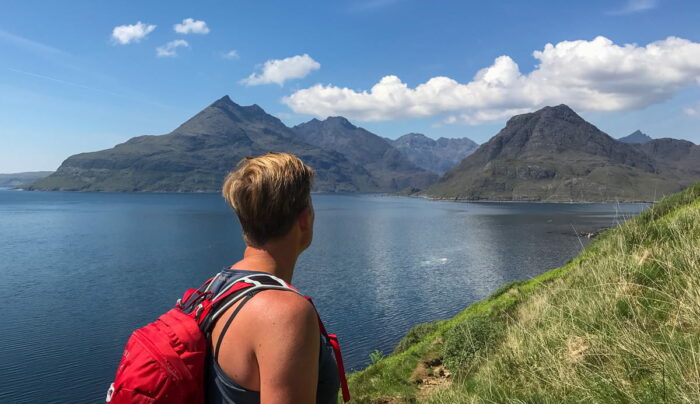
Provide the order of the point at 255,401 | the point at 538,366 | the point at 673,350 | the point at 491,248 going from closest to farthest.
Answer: the point at 255,401 < the point at 673,350 < the point at 538,366 < the point at 491,248

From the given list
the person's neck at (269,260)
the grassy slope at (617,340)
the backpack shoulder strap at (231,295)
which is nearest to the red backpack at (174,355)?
the backpack shoulder strap at (231,295)

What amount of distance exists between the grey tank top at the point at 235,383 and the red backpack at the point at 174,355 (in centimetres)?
7

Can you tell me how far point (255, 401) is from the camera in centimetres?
230

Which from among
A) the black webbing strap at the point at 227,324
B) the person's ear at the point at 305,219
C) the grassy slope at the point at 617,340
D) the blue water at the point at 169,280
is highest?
the person's ear at the point at 305,219

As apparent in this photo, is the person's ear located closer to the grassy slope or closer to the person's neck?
the person's neck

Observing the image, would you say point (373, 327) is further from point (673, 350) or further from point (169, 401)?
point (169, 401)

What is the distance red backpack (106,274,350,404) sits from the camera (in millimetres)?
2152

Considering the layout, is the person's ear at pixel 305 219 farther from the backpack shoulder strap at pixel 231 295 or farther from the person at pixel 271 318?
the backpack shoulder strap at pixel 231 295

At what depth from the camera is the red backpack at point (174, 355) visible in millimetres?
→ 2152

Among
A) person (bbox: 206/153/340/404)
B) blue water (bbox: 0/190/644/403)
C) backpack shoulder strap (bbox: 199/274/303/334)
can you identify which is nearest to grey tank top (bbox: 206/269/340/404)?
person (bbox: 206/153/340/404)

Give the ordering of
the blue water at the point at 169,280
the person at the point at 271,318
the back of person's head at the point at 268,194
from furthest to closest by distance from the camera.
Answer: the blue water at the point at 169,280 < the back of person's head at the point at 268,194 < the person at the point at 271,318

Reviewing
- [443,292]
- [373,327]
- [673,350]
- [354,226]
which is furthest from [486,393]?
[354,226]

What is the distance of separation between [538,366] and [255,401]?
5.55 metres

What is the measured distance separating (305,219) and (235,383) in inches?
39.5
